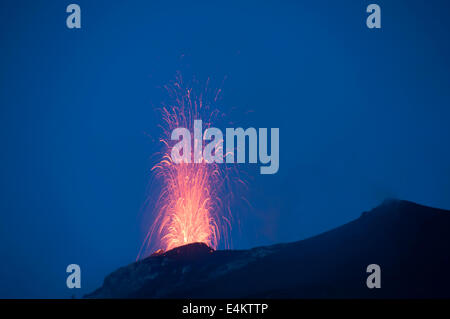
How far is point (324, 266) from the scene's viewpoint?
36.9 metres

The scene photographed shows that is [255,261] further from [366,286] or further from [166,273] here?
[366,286]

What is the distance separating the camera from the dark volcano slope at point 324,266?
106ft

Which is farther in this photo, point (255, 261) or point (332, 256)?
point (255, 261)

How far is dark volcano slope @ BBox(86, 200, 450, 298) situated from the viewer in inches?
1272

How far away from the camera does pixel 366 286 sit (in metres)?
31.8

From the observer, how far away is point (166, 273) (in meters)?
40.8
